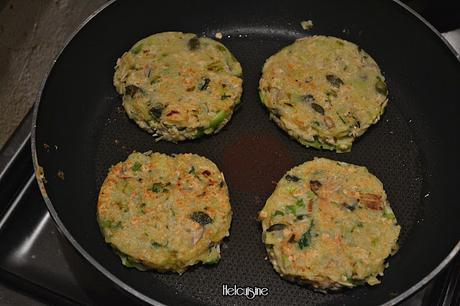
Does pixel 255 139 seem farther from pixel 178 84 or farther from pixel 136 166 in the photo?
pixel 136 166

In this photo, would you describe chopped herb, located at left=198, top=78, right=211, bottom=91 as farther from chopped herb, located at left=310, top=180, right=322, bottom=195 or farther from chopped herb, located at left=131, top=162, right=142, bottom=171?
chopped herb, located at left=310, top=180, right=322, bottom=195

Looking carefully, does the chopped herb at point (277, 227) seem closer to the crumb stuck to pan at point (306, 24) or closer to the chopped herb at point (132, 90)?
the chopped herb at point (132, 90)

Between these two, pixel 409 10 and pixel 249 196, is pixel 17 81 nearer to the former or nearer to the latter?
pixel 249 196

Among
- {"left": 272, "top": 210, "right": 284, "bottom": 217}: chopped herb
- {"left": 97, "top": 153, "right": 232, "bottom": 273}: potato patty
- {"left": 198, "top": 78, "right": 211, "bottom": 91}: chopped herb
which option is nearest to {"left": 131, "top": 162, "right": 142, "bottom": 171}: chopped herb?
{"left": 97, "top": 153, "right": 232, "bottom": 273}: potato patty

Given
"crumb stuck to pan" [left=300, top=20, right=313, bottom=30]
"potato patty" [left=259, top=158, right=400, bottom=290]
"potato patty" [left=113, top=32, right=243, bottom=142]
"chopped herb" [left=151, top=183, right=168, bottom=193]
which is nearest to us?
"potato patty" [left=259, top=158, right=400, bottom=290]

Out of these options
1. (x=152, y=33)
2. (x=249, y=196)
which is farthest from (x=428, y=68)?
(x=152, y=33)

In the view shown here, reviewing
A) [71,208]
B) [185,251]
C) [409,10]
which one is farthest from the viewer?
[409,10]

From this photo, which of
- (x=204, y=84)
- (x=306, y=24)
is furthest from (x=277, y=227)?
(x=306, y=24)
